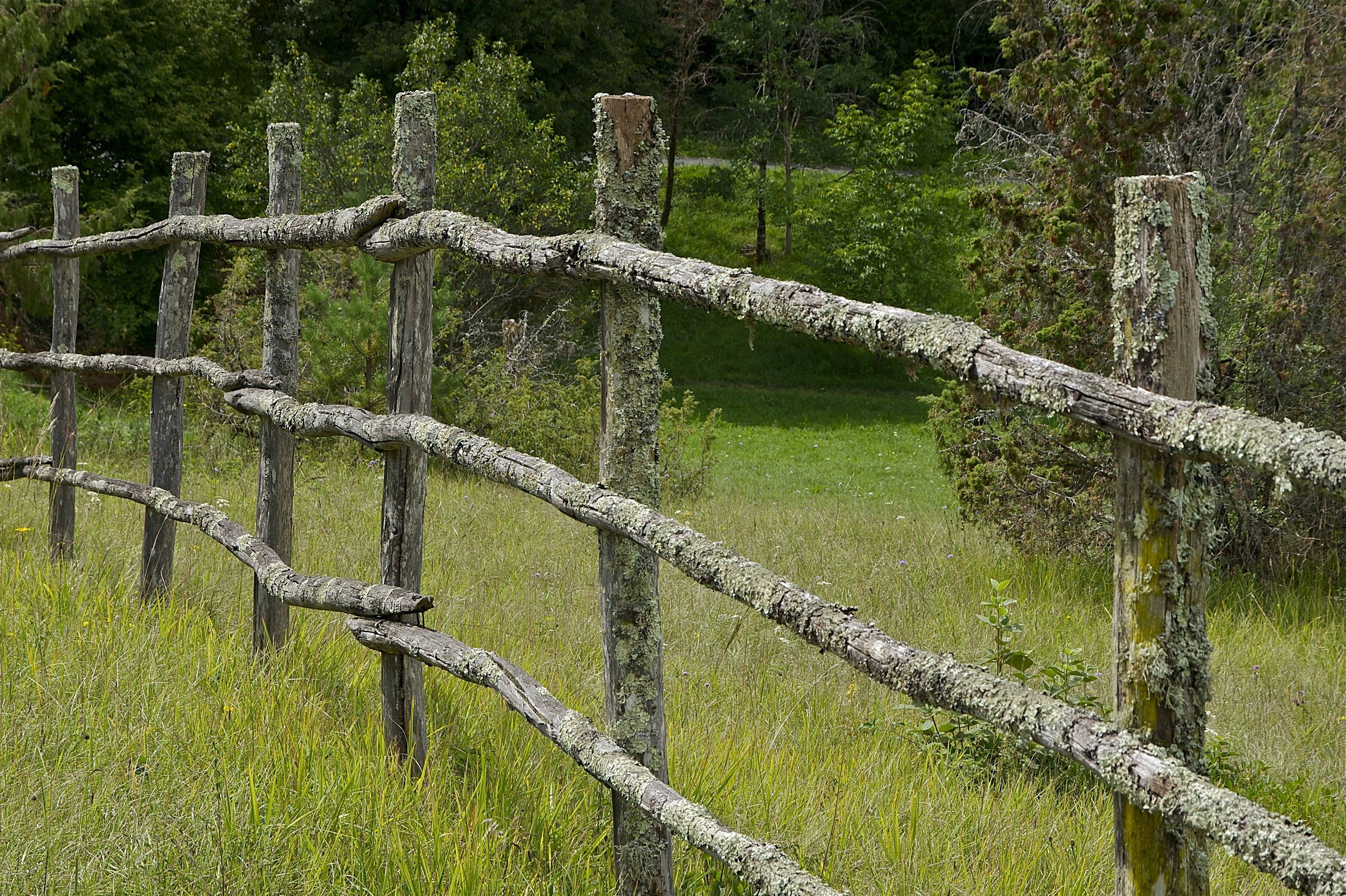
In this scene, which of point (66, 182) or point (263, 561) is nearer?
point (263, 561)

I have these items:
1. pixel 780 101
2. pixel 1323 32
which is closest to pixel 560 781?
pixel 1323 32

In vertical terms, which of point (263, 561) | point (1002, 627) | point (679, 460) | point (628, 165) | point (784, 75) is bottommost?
point (679, 460)

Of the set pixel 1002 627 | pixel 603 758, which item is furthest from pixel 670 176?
pixel 603 758

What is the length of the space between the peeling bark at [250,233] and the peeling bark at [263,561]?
1.06 meters

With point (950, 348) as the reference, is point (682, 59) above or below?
above

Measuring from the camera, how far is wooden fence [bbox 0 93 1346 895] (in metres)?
1.71

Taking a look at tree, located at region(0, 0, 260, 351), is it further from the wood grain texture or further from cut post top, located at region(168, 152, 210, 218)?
the wood grain texture

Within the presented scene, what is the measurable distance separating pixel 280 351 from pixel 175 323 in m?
1.20

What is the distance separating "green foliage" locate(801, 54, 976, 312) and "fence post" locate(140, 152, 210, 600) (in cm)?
2229

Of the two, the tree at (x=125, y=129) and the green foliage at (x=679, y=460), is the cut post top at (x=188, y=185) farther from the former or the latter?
the tree at (x=125, y=129)

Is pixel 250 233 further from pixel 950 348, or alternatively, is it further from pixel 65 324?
pixel 950 348


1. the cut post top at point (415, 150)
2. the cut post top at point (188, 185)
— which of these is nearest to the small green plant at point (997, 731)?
the cut post top at point (415, 150)

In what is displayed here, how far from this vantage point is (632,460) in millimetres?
2684

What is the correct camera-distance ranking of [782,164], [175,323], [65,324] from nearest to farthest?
1. [175,323]
2. [65,324]
3. [782,164]
